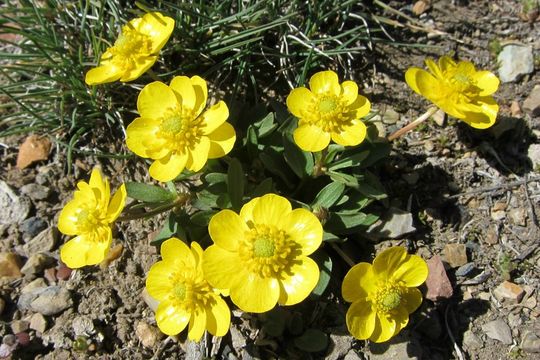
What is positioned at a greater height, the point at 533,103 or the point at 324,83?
the point at 324,83

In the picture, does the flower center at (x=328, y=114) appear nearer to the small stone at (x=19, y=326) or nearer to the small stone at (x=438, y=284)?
the small stone at (x=438, y=284)

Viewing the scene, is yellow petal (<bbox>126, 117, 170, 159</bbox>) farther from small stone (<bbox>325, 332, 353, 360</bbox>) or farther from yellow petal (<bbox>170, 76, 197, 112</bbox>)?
small stone (<bbox>325, 332, 353, 360</bbox>)

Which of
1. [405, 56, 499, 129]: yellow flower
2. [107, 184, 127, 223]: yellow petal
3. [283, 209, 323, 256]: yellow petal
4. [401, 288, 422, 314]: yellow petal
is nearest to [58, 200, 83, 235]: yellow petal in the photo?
[107, 184, 127, 223]: yellow petal

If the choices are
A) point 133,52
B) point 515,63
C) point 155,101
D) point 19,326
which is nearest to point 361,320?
point 155,101

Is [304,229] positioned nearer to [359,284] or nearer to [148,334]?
[359,284]

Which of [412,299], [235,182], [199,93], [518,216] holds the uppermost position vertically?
[199,93]

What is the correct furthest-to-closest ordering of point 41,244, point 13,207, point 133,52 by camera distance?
1. point 13,207
2. point 41,244
3. point 133,52

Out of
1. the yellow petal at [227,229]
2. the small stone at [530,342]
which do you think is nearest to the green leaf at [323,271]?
the yellow petal at [227,229]
